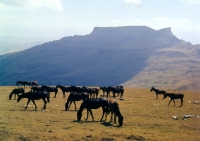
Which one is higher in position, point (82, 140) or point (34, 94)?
point (34, 94)

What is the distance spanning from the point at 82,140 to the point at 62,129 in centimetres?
314

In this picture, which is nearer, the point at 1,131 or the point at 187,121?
the point at 1,131

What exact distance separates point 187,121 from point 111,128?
1161 cm

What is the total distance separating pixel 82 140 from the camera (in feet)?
65.1

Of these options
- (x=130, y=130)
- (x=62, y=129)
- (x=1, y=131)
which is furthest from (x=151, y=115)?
(x=1, y=131)

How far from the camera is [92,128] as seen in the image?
23.0 meters

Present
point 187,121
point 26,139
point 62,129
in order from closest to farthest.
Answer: point 26,139 → point 62,129 → point 187,121

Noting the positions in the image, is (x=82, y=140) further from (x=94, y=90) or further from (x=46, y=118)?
(x=94, y=90)

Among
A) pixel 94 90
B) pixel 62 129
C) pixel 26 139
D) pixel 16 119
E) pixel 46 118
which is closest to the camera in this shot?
pixel 26 139

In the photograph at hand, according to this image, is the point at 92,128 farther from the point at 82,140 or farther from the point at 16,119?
the point at 16,119

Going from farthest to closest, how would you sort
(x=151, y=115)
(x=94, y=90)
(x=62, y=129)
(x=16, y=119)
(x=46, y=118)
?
1. (x=94, y=90)
2. (x=151, y=115)
3. (x=46, y=118)
4. (x=16, y=119)
5. (x=62, y=129)

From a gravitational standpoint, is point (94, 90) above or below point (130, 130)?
above

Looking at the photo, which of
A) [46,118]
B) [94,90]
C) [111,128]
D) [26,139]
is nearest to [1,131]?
[26,139]

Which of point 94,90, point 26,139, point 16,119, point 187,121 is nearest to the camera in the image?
point 26,139
